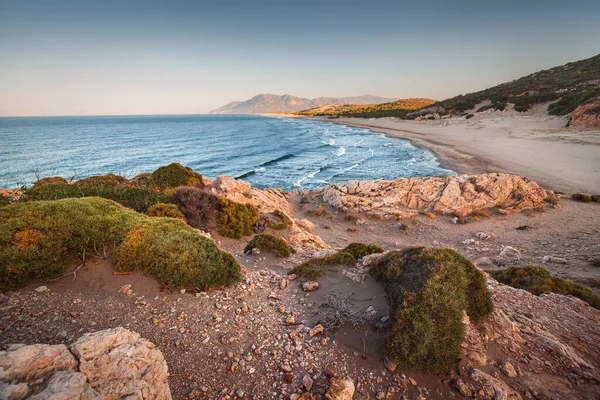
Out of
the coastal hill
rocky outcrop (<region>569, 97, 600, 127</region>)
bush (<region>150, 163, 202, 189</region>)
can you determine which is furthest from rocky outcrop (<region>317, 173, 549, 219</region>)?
the coastal hill

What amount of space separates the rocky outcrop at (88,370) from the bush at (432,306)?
3864 mm

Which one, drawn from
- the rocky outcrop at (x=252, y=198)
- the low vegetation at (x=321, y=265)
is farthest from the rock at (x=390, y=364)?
the rocky outcrop at (x=252, y=198)

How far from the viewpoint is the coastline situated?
95.0ft

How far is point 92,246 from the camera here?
714 cm

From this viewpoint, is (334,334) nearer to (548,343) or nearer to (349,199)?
(548,343)

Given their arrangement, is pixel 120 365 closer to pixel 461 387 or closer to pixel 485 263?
pixel 461 387

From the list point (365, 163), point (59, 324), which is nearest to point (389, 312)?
point (59, 324)

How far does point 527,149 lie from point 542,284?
40617 mm

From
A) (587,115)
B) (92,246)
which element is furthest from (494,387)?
(587,115)

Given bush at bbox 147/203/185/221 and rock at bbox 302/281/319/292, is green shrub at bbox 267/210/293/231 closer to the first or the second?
bush at bbox 147/203/185/221

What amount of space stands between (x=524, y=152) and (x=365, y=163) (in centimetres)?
2172

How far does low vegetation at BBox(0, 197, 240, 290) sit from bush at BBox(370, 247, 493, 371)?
13.8 ft

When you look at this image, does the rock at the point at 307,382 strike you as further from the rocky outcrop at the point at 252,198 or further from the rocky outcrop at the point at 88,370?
the rocky outcrop at the point at 252,198

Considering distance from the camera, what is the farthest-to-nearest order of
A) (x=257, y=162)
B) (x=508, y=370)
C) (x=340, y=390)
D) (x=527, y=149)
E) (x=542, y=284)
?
(x=257, y=162)
(x=527, y=149)
(x=542, y=284)
(x=508, y=370)
(x=340, y=390)
